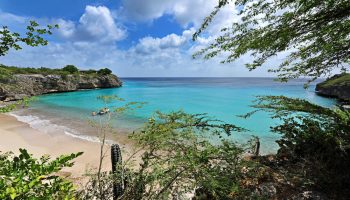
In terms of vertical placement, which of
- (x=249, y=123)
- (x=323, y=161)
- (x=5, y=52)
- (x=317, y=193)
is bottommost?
(x=249, y=123)

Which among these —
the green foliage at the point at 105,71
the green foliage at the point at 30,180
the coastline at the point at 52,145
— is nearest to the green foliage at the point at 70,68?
the green foliage at the point at 105,71

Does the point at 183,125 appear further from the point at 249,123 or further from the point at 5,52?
the point at 249,123

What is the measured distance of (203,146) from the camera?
3.59 metres

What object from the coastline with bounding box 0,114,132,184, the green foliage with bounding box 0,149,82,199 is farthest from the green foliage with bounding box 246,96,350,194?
the coastline with bounding box 0,114,132,184

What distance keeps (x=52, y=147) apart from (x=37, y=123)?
7.45 metres

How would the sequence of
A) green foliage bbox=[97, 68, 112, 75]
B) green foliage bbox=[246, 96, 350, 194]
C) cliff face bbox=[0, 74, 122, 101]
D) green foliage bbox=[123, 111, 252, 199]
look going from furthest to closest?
1. green foliage bbox=[97, 68, 112, 75]
2. cliff face bbox=[0, 74, 122, 101]
3. green foliage bbox=[246, 96, 350, 194]
4. green foliage bbox=[123, 111, 252, 199]

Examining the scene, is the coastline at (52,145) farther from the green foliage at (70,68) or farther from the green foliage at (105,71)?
the green foliage at (105,71)

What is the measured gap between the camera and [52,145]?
1221 centimetres

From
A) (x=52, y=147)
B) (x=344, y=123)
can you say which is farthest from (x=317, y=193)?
(x=52, y=147)

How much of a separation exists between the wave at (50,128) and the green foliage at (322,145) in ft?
33.3

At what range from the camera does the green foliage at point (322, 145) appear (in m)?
3.67

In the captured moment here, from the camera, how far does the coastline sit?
9.96 metres

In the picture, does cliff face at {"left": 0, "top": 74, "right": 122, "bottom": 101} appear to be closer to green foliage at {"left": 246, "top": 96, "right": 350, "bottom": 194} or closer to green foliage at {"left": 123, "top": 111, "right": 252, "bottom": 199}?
green foliage at {"left": 123, "top": 111, "right": 252, "bottom": 199}

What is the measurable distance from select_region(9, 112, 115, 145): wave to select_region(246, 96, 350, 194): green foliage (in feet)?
33.3
